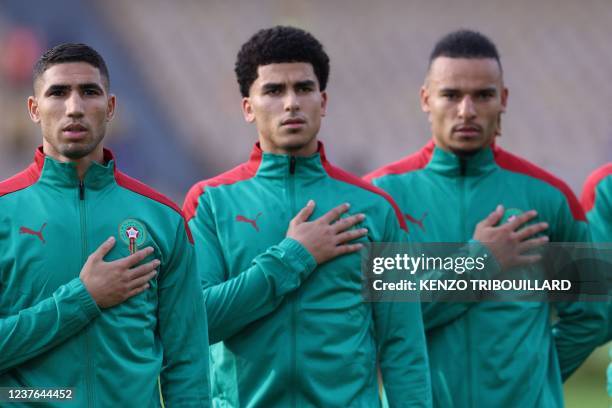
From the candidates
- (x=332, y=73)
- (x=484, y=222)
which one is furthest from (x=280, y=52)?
(x=332, y=73)

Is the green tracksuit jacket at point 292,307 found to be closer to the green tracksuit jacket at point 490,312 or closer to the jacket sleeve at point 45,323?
the green tracksuit jacket at point 490,312

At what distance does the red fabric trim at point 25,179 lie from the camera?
351cm

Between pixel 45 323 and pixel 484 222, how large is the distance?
6.51ft

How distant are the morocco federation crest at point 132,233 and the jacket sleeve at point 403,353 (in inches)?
39.0

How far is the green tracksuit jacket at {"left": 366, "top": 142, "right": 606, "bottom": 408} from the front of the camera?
4426mm

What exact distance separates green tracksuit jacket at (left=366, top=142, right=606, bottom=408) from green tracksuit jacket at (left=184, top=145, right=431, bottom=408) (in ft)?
1.35

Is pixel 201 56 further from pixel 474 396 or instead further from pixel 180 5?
pixel 474 396

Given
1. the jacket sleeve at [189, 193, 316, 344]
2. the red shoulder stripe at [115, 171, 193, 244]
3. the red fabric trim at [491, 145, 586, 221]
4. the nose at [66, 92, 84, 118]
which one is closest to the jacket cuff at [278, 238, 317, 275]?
the jacket sleeve at [189, 193, 316, 344]

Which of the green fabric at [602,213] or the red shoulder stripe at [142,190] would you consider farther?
the green fabric at [602,213]

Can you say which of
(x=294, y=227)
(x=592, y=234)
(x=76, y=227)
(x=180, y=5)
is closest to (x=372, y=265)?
(x=294, y=227)

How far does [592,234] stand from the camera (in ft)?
16.8

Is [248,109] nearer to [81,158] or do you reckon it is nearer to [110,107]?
[110,107]

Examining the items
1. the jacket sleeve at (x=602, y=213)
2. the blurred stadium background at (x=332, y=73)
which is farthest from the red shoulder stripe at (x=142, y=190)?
the blurred stadium background at (x=332, y=73)

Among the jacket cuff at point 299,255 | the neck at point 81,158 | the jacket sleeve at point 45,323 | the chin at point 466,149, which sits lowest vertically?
the jacket sleeve at point 45,323
